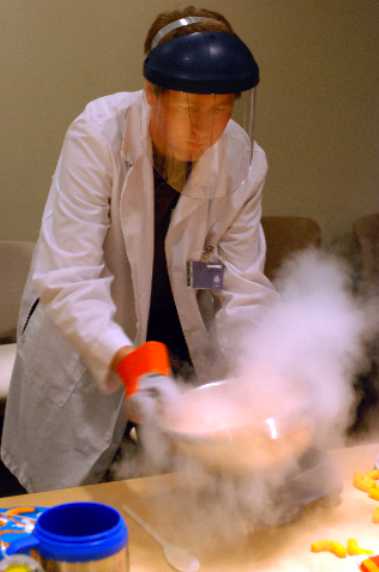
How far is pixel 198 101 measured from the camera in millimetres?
1478

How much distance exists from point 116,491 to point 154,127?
2.52ft

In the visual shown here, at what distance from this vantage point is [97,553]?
0.98m

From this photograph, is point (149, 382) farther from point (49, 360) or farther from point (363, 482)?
point (49, 360)

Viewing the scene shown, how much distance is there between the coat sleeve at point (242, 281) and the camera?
1840 millimetres

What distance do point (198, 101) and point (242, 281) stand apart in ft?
1.77

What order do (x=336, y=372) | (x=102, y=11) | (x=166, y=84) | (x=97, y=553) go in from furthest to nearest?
(x=102, y=11), (x=336, y=372), (x=166, y=84), (x=97, y=553)

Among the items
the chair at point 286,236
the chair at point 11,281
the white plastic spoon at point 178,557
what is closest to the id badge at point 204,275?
the white plastic spoon at point 178,557

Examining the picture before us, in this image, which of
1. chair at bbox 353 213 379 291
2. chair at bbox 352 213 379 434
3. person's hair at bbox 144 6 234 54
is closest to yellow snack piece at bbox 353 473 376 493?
person's hair at bbox 144 6 234 54

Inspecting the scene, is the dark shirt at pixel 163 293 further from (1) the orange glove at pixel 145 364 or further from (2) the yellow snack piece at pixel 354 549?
(2) the yellow snack piece at pixel 354 549

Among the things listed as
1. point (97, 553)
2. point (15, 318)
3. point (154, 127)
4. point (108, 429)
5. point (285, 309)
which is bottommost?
point (15, 318)

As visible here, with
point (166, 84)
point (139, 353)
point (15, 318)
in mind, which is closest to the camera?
point (139, 353)

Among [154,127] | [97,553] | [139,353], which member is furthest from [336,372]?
[97,553]

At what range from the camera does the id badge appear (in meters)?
1.84

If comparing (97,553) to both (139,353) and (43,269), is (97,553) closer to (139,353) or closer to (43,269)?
(139,353)
